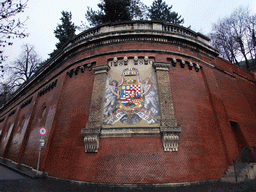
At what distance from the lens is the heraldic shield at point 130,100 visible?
25.4 feet

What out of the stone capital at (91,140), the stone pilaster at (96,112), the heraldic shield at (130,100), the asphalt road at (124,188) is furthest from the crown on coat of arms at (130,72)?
the asphalt road at (124,188)

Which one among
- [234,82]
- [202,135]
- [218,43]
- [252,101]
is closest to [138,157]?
[202,135]

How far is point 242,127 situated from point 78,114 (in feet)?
36.6

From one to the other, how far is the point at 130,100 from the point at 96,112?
6.43 ft

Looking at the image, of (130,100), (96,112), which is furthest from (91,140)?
(130,100)

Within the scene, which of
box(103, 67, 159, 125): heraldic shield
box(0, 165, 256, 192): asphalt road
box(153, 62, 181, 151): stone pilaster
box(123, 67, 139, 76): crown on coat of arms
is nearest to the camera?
box(0, 165, 256, 192): asphalt road

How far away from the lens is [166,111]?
25.2 ft

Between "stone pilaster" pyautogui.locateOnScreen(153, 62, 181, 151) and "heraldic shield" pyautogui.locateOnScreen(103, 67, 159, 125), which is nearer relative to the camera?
"stone pilaster" pyautogui.locateOnScreen(153, 62, 181, 151)

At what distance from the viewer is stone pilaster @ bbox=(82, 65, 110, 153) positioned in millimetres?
7391

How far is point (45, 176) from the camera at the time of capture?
8523 mm

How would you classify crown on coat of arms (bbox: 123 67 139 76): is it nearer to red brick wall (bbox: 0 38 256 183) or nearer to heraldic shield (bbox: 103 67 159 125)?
heraldic shield (bbox: 103 67 159 125)

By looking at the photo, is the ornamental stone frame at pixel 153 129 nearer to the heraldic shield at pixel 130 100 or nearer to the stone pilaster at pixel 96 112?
the stone pilaster at pixel 96 112

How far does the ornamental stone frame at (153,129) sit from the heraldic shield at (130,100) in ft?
1.13

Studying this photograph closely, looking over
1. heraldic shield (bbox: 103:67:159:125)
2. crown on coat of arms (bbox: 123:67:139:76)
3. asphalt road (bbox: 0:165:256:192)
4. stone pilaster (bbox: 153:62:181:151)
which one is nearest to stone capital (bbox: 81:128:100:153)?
heraldic shield (bbox: 103:67:159:125)
